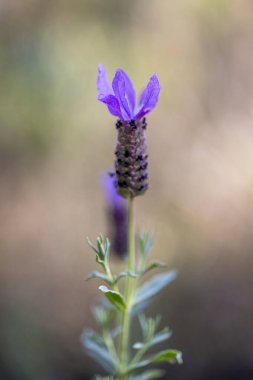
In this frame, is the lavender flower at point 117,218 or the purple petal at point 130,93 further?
the lavender flower at point 117,218

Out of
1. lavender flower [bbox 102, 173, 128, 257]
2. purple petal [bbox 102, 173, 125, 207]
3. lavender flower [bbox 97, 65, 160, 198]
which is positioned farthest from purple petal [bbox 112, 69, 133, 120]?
purple petal [bbox 102, 173, 125, 207]

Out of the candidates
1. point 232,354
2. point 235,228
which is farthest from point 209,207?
point 232,354

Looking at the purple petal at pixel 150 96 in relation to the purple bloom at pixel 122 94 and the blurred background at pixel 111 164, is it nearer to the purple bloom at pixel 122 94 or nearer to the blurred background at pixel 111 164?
the purple bloom at pixel 122 94

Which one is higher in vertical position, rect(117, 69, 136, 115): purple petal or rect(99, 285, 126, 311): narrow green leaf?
rect(117, 69, 136, 115): purple petal

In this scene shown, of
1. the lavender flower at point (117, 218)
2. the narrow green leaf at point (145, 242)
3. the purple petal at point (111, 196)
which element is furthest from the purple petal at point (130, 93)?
the purple petal at point (111, 196)

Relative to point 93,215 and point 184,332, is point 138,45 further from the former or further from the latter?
point 184,332

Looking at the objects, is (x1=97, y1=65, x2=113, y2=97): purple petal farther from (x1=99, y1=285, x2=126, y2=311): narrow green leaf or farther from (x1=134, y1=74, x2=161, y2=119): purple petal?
(x1=99, y1=285, x2=126, y2=311): narrow green leaf
